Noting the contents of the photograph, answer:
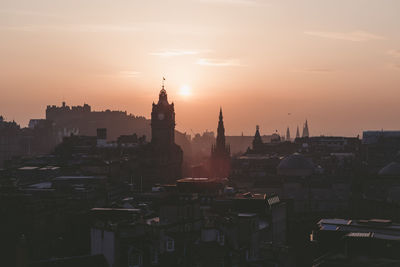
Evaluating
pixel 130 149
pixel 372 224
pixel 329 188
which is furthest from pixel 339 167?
pixel 372 224

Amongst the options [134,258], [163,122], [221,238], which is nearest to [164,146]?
[163,122]

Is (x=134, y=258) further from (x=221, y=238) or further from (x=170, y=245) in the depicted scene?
(x=221, y=238)

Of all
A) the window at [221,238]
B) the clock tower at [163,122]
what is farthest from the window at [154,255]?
the clock tower at [163,122]

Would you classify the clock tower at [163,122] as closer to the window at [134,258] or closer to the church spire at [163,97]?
the church spire at [163,97]

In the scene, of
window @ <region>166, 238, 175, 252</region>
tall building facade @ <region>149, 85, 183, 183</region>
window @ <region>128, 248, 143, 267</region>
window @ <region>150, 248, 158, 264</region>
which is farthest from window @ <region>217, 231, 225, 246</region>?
tall building facade @ <region>149, 85, 183, 183</region>

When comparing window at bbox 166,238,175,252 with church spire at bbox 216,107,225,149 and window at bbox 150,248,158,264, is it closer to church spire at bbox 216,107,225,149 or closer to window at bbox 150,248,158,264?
window at bbox 150,248,158,264

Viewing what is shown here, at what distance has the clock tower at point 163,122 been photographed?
13812cm

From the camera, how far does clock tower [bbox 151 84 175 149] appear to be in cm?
13812

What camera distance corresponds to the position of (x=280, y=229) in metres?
75.6

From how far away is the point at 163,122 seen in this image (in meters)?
139

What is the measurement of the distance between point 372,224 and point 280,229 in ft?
65.0

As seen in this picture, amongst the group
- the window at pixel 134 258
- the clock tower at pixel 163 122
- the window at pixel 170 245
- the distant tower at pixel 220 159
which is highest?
the clock tower at pixel 163 122

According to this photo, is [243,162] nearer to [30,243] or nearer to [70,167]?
[70,167]

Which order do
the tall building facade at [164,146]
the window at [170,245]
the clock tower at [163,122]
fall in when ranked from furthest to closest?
the clock tower at [163,122] → the tall building facade at [164,146] → the window at [170,245]
